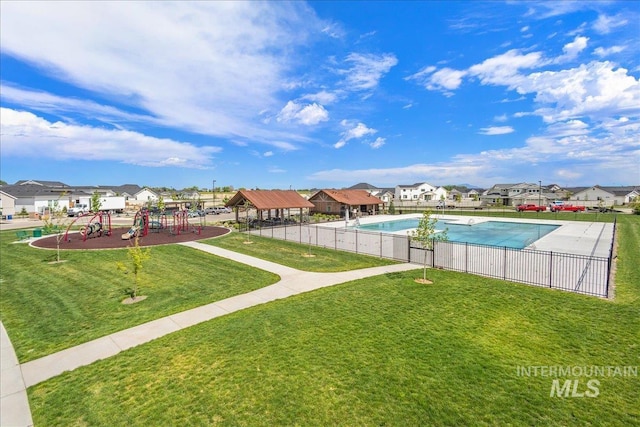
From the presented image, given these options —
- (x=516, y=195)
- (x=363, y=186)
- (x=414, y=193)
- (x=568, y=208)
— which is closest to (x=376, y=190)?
(x=363, y=186)

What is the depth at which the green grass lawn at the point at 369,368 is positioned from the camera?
5.67 m

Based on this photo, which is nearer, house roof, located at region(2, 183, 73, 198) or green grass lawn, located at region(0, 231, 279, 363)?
green grass lawn, located at region(0, 231, 279, 363)

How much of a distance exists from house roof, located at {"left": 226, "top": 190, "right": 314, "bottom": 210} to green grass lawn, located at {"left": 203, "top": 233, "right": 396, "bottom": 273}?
700 centimetres

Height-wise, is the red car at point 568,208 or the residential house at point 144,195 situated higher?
the residential house at point 144,195

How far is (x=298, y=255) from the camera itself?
2017 cm

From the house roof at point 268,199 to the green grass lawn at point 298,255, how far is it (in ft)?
23.0

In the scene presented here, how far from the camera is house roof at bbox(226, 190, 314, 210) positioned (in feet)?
108

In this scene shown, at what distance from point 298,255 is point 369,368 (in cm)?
1345

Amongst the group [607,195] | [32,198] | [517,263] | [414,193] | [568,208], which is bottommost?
[517,263]

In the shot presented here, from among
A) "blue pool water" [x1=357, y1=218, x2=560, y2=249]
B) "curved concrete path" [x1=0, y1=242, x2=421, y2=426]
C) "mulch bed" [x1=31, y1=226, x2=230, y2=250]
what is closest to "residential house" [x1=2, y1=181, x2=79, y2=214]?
"mulch bed" [x1=31, y1=226, x2=230, y2=250]

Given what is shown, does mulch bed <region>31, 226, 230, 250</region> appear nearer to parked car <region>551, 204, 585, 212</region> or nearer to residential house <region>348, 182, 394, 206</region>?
parked car <region>551, 204, 585, 212</region>

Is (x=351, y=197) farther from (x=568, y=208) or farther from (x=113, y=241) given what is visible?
(x=568, y=208)

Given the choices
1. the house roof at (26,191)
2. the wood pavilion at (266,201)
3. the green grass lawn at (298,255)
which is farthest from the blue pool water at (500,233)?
the house roof at (26,191)

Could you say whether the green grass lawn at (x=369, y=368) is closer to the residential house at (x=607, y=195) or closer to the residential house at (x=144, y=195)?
the residential house at (x=607, y=195)
